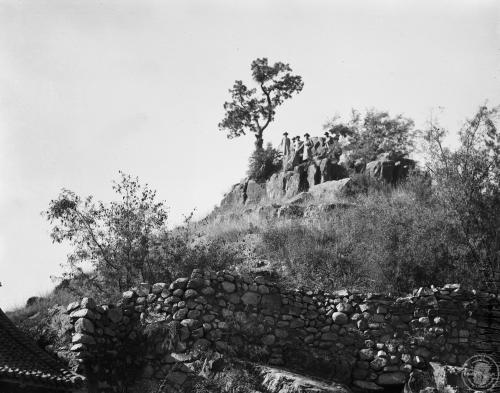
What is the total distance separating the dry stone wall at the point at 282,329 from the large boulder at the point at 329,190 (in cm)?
1139

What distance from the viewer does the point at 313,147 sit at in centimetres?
3378

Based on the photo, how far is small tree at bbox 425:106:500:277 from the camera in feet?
61.4

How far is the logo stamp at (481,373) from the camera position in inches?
538

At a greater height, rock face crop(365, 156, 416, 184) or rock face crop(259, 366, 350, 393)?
rock face crop(365, 156, 416, 184)

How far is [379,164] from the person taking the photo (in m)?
28.3

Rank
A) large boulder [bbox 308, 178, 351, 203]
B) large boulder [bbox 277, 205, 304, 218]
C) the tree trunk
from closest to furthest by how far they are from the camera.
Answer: large boulder [bbox 277, 205, 304, 218], large boulder [bbox 308, 178, 351, 203], the tree trunk

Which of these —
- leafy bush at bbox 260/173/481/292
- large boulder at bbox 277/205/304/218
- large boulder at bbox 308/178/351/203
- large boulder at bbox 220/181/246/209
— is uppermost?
large boulder at bbox 220/181/246/209

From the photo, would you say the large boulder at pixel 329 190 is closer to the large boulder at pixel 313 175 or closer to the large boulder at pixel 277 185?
the large boulder at pixel 313 175

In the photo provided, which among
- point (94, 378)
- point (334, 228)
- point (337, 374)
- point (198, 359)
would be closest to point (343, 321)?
point (337, 374)

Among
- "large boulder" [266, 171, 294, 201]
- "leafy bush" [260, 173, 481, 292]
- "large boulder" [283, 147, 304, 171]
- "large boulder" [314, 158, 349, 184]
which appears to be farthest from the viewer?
"large boulder" [283, 147, 304, 171]

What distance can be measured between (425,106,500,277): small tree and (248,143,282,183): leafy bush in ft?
44.0

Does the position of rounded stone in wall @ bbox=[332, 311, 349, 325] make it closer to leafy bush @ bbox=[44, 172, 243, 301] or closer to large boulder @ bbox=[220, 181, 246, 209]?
leafy bush @ bbox=[44, 172, 243, 301]

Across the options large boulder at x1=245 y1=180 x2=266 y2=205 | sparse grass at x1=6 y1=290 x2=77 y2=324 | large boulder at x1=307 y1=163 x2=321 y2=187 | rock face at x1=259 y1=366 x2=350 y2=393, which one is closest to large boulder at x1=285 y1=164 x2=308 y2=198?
large boulder at x1=307 y1=163 x2=321 y2=187

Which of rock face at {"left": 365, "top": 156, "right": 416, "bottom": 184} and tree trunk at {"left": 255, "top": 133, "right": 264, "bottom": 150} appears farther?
tree trunk at {"left": 255, "top": 133, "right": 264, "bottom": 150}
